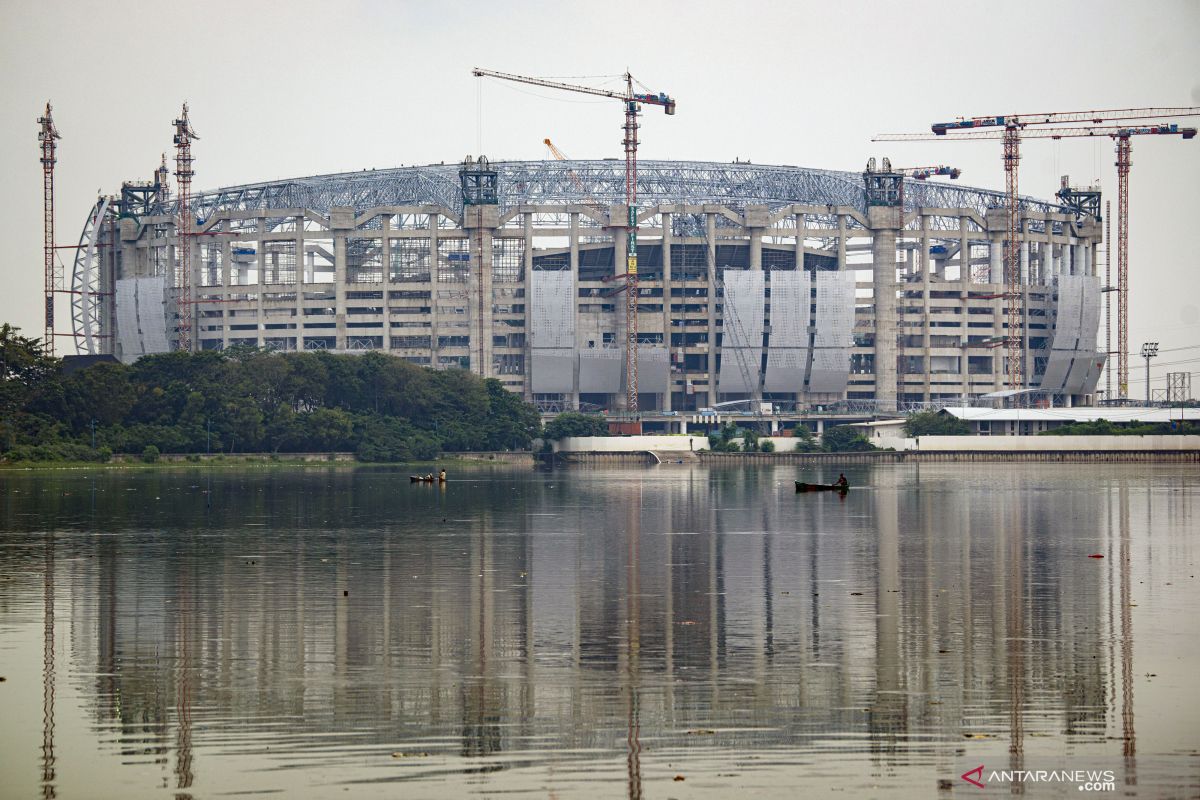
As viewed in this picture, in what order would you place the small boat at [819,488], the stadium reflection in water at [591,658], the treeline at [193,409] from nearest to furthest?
the stadium reflection in water at [591,658] < the small boat at [819,488] < the treeline at [193,409]

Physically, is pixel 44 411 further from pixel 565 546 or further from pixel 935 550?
pixel 935 550

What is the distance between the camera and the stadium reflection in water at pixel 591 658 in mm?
23062

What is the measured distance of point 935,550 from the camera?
196 feet

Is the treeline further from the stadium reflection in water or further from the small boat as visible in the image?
the stadium reflection in water

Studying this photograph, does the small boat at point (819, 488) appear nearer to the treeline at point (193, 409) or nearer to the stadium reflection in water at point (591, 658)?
the stadium reflection in water at point (591, 658)

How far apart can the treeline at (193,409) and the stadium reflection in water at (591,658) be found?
350 ft

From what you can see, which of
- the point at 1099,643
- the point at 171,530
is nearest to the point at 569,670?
the point at 1099,643

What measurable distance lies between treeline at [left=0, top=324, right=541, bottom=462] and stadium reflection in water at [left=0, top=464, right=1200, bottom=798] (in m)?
107

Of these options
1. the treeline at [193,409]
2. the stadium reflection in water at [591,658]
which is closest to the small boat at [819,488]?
the stadium reflection in water at [591,658]

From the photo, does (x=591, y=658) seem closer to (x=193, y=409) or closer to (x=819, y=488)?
(x=819, y=488)

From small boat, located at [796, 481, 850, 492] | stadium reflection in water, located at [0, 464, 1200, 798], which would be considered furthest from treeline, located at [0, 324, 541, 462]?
stadium reflection in water, located at [0, 464, 1200, 798]

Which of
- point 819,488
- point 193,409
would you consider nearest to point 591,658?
point 819,488

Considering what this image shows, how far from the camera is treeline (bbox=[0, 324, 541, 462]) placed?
17338cm

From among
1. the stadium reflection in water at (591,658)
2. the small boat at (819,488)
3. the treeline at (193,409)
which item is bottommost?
the small boat at (819,488)
